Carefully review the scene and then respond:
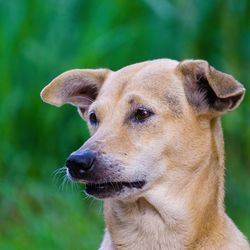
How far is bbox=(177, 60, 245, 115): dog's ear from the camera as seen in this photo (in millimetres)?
5785

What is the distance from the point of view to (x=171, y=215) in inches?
233

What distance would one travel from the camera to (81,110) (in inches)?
260

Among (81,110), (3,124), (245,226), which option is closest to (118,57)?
(3,124)

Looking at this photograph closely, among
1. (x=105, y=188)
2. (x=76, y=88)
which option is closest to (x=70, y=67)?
(x=76, y=88)

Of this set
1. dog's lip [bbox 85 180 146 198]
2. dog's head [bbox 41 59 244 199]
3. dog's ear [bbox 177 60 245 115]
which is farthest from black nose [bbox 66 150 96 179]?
dog's ear [bbox 177 60 245 115]

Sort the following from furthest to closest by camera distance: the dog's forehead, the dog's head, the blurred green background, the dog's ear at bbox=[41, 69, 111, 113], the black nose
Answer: the blurred green background → the dog's ear at bbox=[41, 69, 111, 113] → the dog's forehead → the dog's head → the black nose

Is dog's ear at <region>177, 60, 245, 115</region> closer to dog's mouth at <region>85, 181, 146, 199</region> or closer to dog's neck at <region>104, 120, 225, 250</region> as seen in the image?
dog's neck at <region>104, 120, 225, 250</region>

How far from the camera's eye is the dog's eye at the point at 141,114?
597 cm

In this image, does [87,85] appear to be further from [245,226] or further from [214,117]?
[245,226]

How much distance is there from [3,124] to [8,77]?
0.41 metres

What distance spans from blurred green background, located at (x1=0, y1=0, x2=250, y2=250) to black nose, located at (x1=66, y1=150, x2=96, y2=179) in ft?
8.48

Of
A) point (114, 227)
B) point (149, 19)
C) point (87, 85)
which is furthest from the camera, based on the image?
point (149, 19)

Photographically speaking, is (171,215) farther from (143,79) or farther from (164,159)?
(143,79)

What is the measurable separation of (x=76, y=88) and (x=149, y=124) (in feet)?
2.29
